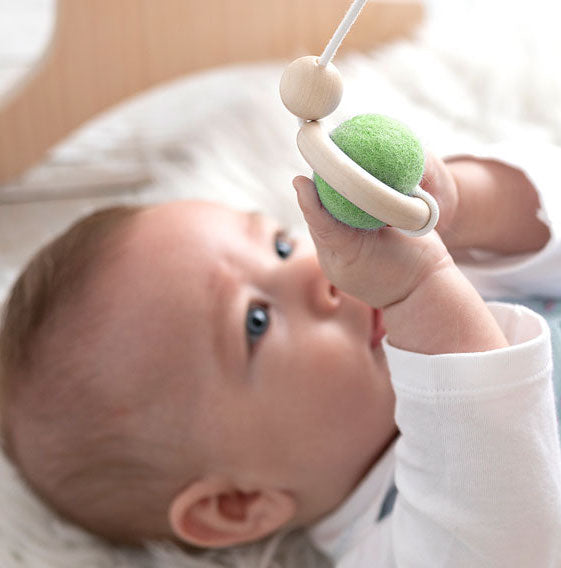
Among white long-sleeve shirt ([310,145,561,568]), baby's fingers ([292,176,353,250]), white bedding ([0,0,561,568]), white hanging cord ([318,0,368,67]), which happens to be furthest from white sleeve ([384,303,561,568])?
white bedding ([0,0,561,568])

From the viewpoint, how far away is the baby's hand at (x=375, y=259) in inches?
22.0

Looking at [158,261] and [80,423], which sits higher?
[158,261]

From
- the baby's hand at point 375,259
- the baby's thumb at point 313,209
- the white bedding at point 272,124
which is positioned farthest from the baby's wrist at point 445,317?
the white bedding at point 272,124

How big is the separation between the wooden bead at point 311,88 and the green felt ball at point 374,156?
0.08 ft

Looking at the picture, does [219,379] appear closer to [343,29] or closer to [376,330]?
[376,330]

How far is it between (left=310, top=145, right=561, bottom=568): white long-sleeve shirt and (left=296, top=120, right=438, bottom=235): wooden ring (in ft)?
0.55

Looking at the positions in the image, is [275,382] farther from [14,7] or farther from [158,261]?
[14,7]

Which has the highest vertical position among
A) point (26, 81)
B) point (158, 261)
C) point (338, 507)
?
point (158, 261)

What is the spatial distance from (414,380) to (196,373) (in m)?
0.22

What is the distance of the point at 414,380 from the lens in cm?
64

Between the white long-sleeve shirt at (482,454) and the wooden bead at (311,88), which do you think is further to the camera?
the white long-sleeve shirt at (482,454)

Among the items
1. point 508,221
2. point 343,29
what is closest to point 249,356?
point 508,221

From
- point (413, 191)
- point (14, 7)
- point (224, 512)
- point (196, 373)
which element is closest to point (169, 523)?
point (224, 512)

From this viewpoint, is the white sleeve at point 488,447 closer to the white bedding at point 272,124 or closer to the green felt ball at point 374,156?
the green felt ball at point 374,156
